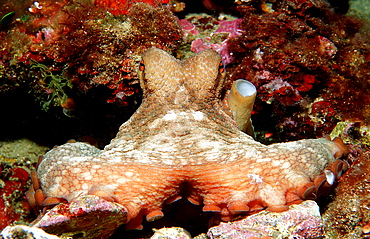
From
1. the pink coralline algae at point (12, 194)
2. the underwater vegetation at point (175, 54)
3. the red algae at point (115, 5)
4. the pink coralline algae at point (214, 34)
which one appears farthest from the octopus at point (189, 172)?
the pink coralline algae at point (12, 194)

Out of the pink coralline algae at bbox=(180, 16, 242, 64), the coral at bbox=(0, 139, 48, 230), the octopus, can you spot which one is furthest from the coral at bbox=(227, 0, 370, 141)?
the coral at bbox=(0, 139, 48, 230)

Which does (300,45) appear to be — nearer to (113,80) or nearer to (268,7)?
(268,7)

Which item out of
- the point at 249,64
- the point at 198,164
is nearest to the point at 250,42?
the point at 249,64

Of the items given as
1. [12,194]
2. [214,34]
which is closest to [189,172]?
[214,34]

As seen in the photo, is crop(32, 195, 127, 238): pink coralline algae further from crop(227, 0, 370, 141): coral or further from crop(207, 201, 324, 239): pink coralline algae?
crop(227, 0, 370, 141): coral

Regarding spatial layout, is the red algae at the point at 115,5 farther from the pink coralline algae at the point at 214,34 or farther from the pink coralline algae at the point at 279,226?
the pink coralline algae at the point at 279,226
